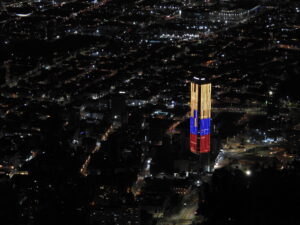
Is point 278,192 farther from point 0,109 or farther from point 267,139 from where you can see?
point 0,109

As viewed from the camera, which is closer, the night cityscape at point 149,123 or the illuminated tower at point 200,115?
the night cityscape at point 149,123

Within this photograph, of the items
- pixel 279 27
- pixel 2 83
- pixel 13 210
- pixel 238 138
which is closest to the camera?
pixel 13 210

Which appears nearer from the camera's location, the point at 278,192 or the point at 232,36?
the point at 278,192

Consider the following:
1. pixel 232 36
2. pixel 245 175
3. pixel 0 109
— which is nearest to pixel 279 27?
pixel 232 36

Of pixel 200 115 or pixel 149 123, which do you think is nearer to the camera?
pixel 200 115

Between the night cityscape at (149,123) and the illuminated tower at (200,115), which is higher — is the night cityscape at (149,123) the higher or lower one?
the lower one
